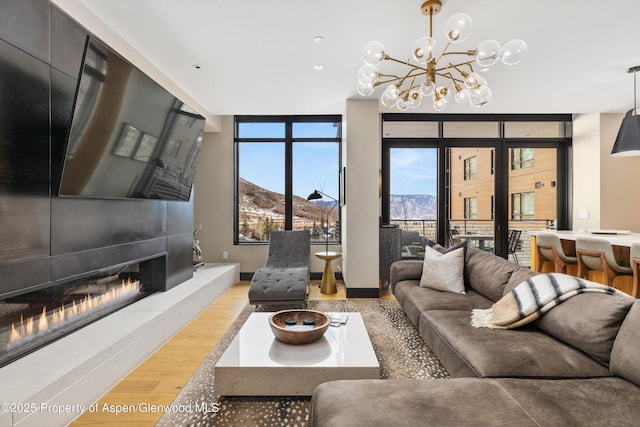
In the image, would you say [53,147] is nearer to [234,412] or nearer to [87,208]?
[87,208]

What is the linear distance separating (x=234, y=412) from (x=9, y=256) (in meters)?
1.53

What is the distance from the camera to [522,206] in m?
4.96

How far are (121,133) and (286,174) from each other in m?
2.91

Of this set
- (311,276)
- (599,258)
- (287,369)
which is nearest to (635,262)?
(599,258)

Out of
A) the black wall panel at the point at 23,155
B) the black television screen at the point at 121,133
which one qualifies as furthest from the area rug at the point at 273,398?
the black television screen at the point at 121,133

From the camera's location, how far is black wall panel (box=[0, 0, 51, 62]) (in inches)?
62.3

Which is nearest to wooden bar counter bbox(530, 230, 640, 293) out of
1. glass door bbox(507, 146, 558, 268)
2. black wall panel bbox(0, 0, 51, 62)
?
glass door bbox(507, 146, 558, 268)

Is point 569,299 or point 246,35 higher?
point 246,35

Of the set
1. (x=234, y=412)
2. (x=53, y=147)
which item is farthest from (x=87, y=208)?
(x=234, y=412)

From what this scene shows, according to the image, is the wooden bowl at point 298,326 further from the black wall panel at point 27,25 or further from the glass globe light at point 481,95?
the black wall panel at point 27,25

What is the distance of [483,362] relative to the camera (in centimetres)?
153

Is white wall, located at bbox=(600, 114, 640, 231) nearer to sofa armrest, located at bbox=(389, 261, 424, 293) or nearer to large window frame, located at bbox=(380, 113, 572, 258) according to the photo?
large window frame, located at bbox=(380, 113, 572, 258)

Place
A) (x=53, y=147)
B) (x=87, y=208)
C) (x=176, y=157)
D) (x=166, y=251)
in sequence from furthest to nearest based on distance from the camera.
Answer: (x=166, y=251) → (x=176, y=157) → (x=87, y=208) → (x=53, y=147)

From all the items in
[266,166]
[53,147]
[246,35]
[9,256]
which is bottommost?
[9,256]
